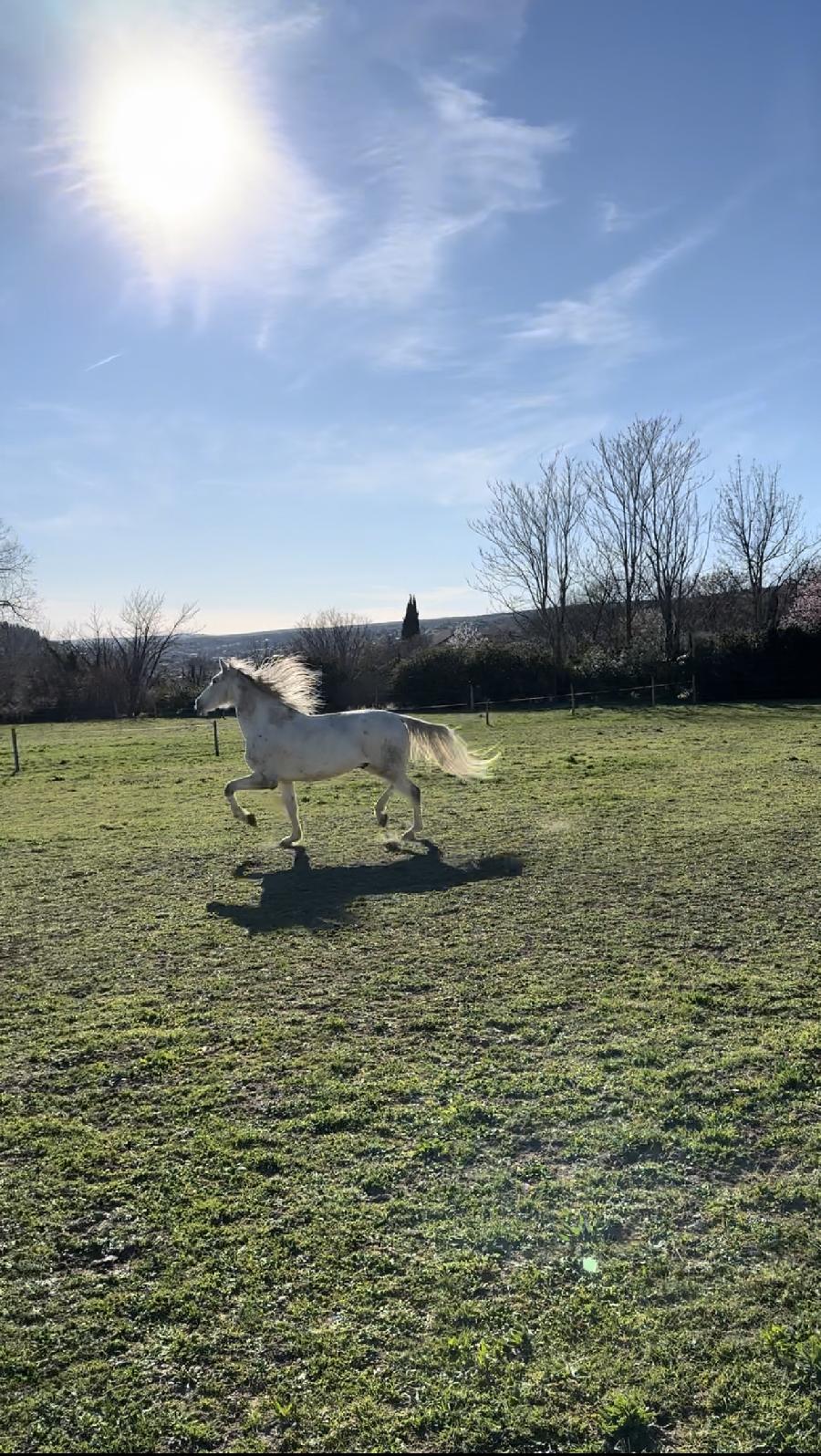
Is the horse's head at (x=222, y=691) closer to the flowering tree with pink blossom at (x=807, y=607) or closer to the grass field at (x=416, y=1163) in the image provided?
the grass field at (x=416, y=1163)

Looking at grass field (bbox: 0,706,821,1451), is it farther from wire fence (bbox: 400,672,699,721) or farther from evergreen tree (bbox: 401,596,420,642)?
evergreen tree (bbox: 401,596,420,642)

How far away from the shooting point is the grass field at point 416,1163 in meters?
2.11

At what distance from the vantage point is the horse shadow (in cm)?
621

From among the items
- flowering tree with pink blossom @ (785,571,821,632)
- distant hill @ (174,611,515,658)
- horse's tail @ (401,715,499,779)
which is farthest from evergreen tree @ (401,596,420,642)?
horse's tail @ (401,715,499,779)

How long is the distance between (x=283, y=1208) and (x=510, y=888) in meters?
4.13

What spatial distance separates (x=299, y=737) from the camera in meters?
8.43

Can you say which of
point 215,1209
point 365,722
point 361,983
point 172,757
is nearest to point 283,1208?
point 215,1209

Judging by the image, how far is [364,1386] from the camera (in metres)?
2.12

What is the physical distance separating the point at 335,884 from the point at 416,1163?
4.19 metres

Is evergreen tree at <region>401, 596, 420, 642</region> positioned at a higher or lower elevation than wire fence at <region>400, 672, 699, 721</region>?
higher

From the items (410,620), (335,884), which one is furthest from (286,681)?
(410,620)

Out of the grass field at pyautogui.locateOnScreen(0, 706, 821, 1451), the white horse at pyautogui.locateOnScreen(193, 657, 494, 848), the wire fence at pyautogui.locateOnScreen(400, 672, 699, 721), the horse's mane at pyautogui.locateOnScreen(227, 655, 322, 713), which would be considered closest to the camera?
the grass field at pyautogui.locateOnScreen(0, 706, 821, 1451)

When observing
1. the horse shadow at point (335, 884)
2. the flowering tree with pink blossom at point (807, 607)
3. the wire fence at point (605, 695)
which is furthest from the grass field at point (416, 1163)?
the flowering tree with pink blossom at point (807, 607)

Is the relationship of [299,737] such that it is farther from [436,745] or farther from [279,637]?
[279,637]
